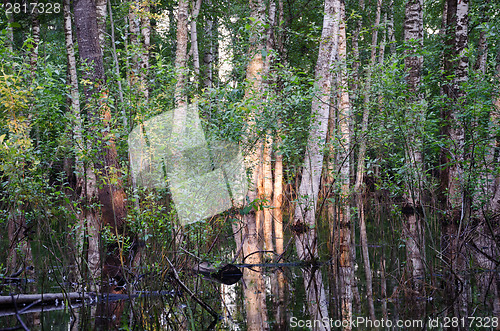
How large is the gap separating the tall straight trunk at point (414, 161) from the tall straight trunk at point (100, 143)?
13.1ft

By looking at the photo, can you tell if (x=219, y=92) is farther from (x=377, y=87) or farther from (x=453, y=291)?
(x=453, y=291)

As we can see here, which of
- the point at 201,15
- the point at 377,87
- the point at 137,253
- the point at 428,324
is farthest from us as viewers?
the point at 201,15

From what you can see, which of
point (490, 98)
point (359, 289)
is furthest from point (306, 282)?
point (490, 98)

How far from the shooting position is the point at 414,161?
6.09 m

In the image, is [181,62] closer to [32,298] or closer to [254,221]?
[254,221]

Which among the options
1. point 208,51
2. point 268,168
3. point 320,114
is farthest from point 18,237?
point 208,51

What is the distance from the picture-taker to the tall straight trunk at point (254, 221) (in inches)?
212

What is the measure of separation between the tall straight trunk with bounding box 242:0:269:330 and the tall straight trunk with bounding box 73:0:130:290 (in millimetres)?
2043

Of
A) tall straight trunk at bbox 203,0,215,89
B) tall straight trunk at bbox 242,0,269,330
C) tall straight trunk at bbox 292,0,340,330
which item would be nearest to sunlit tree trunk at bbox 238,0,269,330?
tall straight trunk at bbox 242,0,269,330

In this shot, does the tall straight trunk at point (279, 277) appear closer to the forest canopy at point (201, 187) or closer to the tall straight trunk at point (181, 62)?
the forest canopy at point (201, 187)

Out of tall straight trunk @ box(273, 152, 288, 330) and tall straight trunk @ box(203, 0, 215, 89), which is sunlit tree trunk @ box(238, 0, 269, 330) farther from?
tall straight trunk @ box(203, 0, 215, 89)

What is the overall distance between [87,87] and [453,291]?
229 inches

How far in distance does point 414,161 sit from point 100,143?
419 cm

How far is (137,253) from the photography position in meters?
7.74
